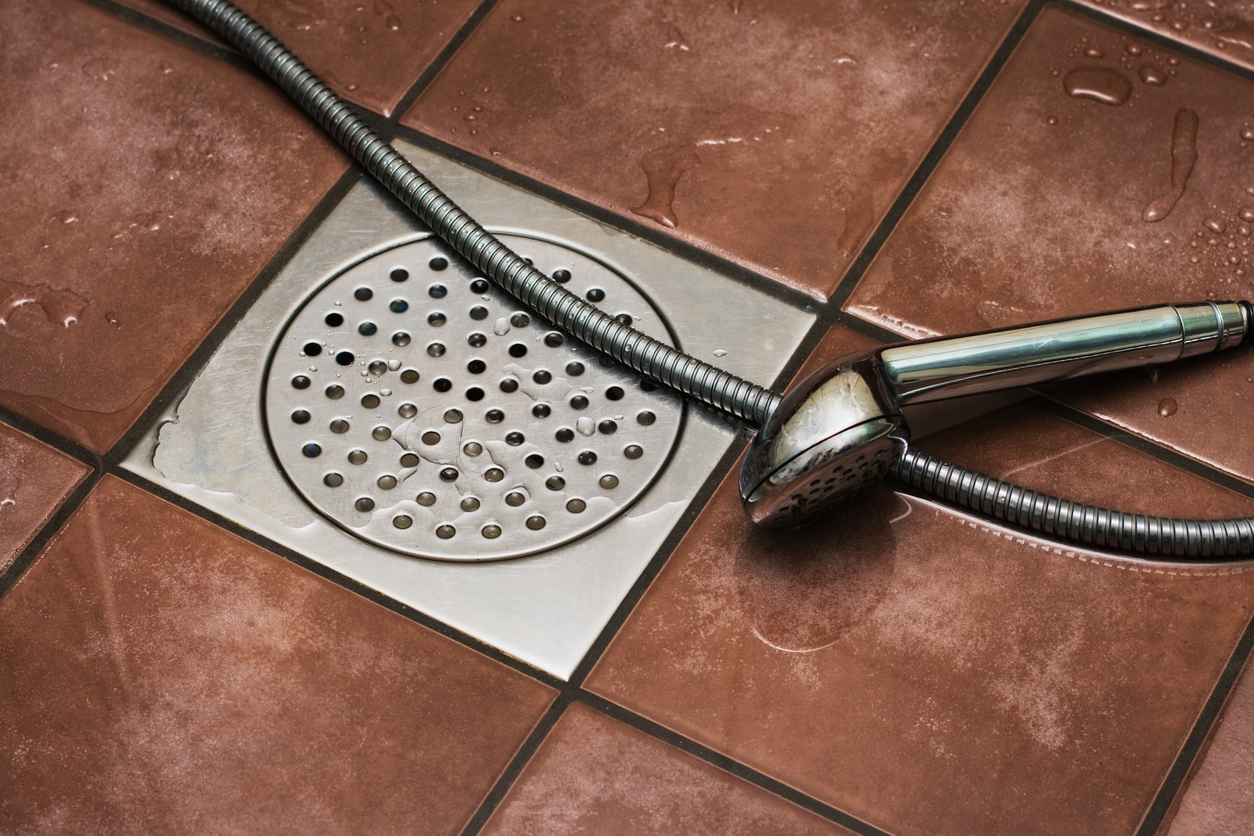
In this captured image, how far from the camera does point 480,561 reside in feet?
2.11

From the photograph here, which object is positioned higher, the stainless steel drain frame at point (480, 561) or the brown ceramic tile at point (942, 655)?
the stainless steel drain frame at point (480, 561)

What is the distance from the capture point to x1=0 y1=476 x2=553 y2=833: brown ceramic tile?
1.90 ft

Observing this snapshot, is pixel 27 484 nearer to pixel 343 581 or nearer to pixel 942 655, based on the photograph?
pixel 343 581

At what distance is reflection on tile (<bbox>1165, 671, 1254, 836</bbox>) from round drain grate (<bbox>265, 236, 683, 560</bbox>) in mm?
321

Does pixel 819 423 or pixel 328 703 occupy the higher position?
pixel 819 423

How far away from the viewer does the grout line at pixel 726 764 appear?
1.89ft

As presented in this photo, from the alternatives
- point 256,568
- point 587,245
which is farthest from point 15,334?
point 587,245

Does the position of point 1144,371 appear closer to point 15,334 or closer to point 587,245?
point 587,245

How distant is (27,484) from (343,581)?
0.20m

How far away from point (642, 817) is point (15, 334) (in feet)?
1.58

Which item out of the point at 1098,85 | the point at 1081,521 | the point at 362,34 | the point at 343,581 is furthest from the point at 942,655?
the point at 362,34

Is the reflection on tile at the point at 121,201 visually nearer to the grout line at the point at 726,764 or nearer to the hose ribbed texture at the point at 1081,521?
the grout line at the point at 726,764

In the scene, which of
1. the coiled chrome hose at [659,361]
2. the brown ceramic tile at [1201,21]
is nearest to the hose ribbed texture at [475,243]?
the coiled chrome hose at [659,361]

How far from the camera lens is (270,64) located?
79 cm
